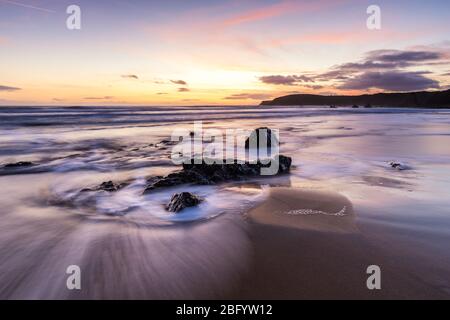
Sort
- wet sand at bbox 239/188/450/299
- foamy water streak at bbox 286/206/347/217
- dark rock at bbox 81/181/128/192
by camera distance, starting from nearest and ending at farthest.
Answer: wet sand at bbox 239/188/450/299 < foamy water streak at bbox 286/206/347/217 < dark rock at bbox 81/181/128/192

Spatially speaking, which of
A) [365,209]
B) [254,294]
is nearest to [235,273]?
[254,294]

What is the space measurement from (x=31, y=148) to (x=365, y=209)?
39.1 feet

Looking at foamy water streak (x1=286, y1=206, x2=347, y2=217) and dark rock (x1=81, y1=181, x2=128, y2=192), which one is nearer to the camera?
foamy water streak (x1=286, y1=206, x2=347, y2=217)

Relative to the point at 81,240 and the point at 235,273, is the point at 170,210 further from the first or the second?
the point at 235,273

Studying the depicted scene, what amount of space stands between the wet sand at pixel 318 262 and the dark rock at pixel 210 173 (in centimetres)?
168

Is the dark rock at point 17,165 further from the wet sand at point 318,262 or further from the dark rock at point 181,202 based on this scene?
the wet sand at point 318,262

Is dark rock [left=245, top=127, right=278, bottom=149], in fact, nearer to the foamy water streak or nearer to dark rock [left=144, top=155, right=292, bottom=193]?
dark rock [left=144, top=155, right=292, bottom=193]

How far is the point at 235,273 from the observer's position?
2.76 metres

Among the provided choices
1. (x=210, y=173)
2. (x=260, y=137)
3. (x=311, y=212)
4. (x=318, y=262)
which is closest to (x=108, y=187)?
(x=210, y=173)

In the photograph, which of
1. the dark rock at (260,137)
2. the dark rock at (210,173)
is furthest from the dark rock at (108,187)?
the dark rock at (260,137)

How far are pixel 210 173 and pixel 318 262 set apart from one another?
3339 mm

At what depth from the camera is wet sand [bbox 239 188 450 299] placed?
2438mm

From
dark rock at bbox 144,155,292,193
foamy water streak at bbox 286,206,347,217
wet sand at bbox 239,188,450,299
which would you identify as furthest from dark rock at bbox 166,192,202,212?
foamy water streak at bbox 286,206,347,217

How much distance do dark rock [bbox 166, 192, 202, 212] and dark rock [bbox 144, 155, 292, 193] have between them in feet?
3.39
